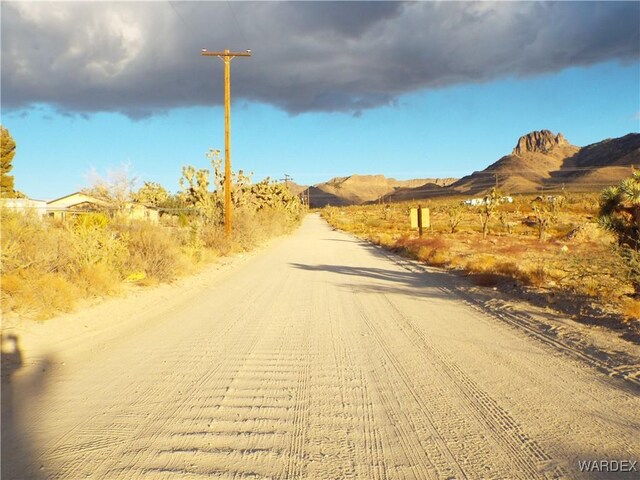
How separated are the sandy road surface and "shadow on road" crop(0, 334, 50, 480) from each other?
0.07ft

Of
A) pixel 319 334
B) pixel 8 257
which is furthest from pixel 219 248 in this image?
pixel 319 334

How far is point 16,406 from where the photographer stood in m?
5.51

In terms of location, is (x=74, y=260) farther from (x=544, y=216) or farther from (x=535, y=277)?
(x=544, y=216)

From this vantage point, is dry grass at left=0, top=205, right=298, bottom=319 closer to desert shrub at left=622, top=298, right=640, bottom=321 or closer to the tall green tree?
desert shrub at left=622, top=298, right=640, bottom=321

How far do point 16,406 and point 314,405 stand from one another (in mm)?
3156

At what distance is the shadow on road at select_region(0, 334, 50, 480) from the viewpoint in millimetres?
4066

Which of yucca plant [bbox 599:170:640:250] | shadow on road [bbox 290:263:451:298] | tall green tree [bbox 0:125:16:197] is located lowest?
shadow on road [bbox 290:263:451:298]

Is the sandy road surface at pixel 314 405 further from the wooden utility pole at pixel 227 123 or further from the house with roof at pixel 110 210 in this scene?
the wooden utility pole at pixel 227 123

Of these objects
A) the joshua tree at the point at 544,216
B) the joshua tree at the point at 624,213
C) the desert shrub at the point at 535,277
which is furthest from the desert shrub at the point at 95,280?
the joshua tree at the point at 544,216

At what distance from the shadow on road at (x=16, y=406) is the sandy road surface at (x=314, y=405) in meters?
0.02

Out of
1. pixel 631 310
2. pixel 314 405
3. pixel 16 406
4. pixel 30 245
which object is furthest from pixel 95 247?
pixel 631 310

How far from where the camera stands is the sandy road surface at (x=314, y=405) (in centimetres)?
411

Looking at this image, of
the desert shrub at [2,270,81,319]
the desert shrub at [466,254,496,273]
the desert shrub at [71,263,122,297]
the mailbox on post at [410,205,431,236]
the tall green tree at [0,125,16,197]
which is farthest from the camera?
the tall green tree at [0,125,16,197]

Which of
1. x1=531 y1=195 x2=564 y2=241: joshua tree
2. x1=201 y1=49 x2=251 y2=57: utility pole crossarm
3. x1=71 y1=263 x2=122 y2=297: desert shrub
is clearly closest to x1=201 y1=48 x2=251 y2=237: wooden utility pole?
x1=201 y1=49 x2=251 y2=57: utility pole crossarm
